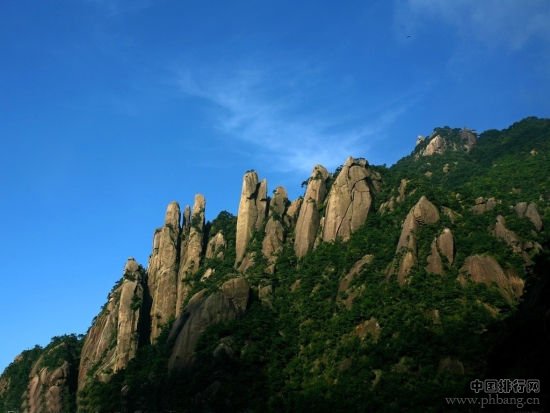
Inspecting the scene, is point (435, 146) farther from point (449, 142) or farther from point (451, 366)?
point (451, 366)

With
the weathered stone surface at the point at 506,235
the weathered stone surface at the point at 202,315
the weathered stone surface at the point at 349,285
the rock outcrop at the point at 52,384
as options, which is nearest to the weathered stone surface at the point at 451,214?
the weathered stone surface at the point at 506,235

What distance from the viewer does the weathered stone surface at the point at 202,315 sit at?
69.0m

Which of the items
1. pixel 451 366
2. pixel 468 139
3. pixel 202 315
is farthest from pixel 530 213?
pixel 468 139

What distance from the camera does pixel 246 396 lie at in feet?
200

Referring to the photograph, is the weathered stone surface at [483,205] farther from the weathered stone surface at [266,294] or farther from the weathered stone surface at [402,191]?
the weathered stone surface at [266,294]

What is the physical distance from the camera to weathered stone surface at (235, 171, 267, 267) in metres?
89.3

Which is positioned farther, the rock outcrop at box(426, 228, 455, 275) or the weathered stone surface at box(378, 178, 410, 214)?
the weathered stone surface at box(378, 178, 410, 214)

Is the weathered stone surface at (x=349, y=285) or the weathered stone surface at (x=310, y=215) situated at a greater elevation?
the weathered stone surface at (x=310, y=215)

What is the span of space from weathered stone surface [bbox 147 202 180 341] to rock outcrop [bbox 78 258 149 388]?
1.44 meters

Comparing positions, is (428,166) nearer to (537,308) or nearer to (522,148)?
(522,148)

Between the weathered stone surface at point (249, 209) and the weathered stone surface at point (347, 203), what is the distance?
12.9m

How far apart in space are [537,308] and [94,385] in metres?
53.9

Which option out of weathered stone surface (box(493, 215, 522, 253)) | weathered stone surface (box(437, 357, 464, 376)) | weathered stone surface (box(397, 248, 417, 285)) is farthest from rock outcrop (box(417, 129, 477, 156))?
weathered stone surface (box(437, 357, 464, 376))

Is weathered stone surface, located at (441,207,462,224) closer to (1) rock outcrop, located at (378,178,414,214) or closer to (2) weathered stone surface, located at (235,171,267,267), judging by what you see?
(1) rock outcrop, located at (378,178,414,214)
